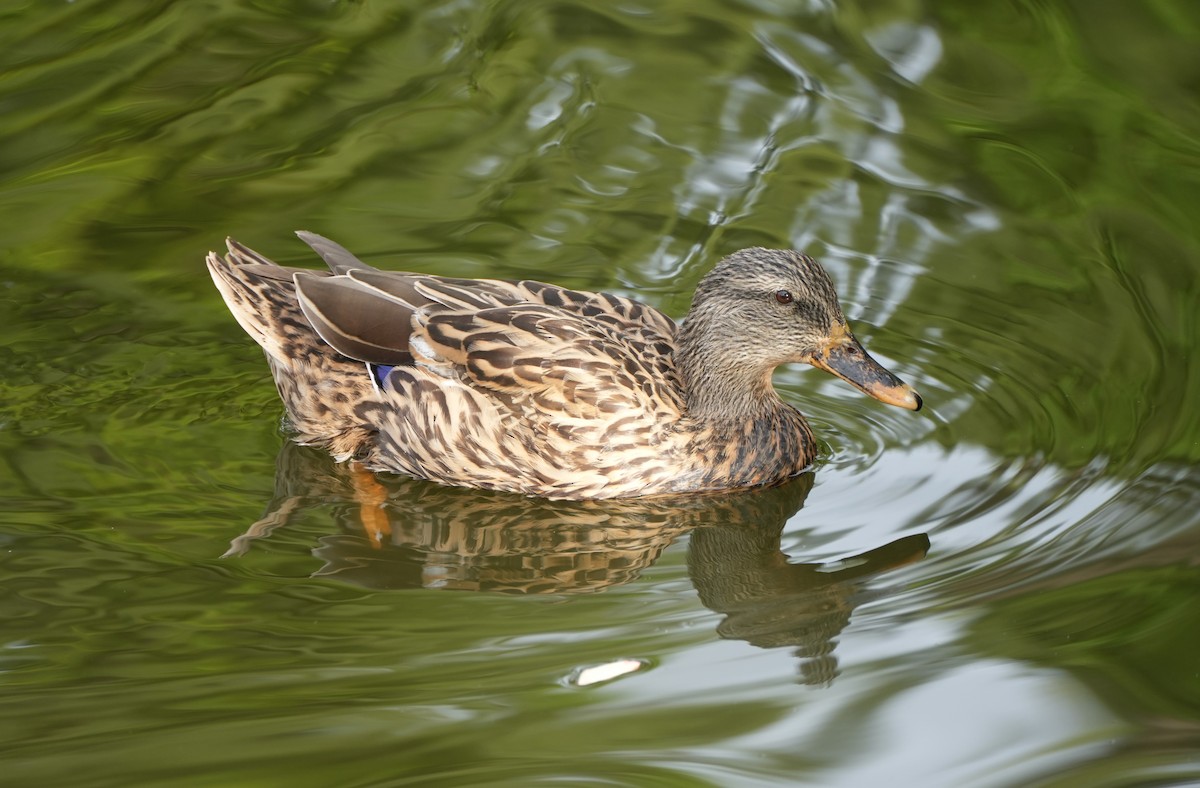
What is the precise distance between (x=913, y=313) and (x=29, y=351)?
443 centimetres

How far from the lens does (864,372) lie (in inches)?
281

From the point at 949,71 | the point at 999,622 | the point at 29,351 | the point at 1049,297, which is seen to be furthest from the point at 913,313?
the point at 29,351

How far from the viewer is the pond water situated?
4.97 metres

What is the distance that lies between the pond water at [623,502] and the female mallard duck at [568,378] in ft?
0.56

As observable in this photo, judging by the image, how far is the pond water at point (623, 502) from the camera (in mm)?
4973

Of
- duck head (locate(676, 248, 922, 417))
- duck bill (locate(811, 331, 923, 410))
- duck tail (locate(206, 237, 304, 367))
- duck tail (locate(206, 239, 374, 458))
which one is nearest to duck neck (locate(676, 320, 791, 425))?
duck head (locate(676, 248, 922, 417))

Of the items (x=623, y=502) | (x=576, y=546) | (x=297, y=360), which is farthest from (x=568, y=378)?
(x=297, y=360)

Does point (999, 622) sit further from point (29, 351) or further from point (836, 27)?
point (836, 27)

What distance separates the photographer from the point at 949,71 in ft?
32.1

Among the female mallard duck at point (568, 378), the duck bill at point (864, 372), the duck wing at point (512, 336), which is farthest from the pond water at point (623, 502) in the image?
the duck wing at point (512, 336)

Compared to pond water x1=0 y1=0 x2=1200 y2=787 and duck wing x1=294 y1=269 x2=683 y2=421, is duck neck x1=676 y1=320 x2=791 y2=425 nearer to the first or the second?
duck wing x1=294 y1=269 x2=683 y2=421

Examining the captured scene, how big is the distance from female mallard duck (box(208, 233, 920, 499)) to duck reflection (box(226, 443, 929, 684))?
125 millimetres

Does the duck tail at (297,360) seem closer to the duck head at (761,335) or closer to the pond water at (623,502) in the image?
the pond water at (623,502)

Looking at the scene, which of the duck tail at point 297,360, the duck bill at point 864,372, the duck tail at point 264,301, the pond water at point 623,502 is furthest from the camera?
the duck tail at point 264,301
